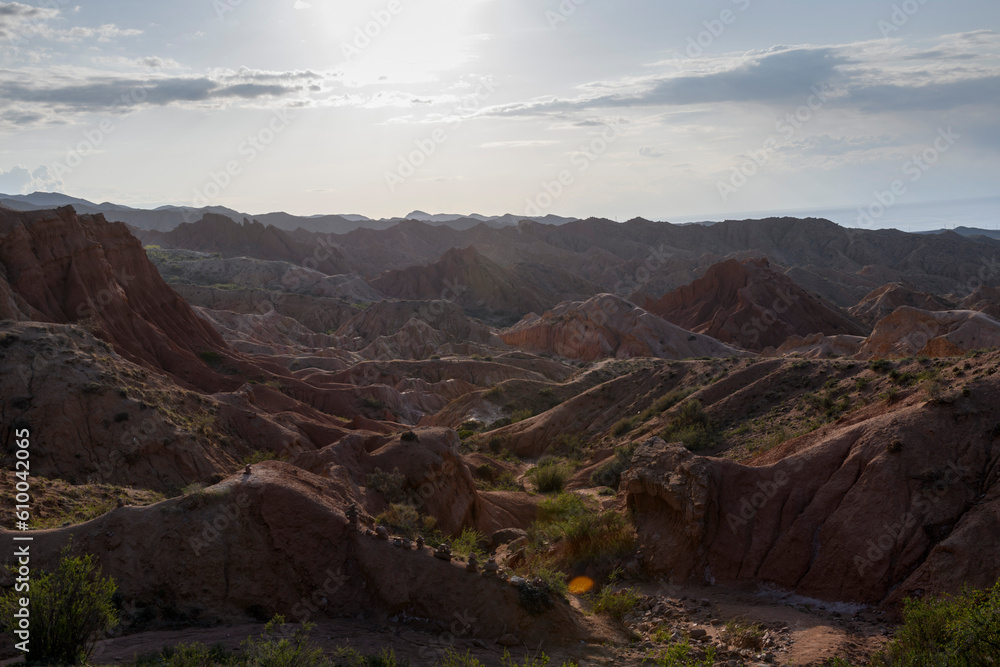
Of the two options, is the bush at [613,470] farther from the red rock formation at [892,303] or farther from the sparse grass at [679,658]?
the red rock formation at [892,303]

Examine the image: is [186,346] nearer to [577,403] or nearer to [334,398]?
[334,398]

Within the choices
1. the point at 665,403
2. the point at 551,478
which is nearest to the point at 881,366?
the point at 665,403

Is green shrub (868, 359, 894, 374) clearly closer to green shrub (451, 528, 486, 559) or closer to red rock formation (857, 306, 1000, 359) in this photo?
green shrub (451, 528, 486, 559)

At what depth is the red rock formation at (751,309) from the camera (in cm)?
7719

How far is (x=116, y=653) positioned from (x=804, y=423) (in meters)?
18.7

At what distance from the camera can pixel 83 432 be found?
19.8 metres

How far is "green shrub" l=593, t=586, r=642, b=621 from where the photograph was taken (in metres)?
12.7

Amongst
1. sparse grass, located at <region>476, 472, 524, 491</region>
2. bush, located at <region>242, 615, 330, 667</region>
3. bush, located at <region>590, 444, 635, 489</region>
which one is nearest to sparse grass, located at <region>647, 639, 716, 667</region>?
bush, located at <region>242, 615, 330, 667</region>

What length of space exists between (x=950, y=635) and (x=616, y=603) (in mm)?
5993

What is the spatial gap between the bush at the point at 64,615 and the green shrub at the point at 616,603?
8269 mm

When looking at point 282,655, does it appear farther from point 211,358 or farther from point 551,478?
point 211,358

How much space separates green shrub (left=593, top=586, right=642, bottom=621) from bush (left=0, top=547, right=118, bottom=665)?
8.27 meters

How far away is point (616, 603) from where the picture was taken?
42.1ft

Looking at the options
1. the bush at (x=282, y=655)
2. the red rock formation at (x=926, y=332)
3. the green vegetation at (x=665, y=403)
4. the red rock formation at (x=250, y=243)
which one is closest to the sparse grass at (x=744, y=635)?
the bush at (x=282, y=655)
